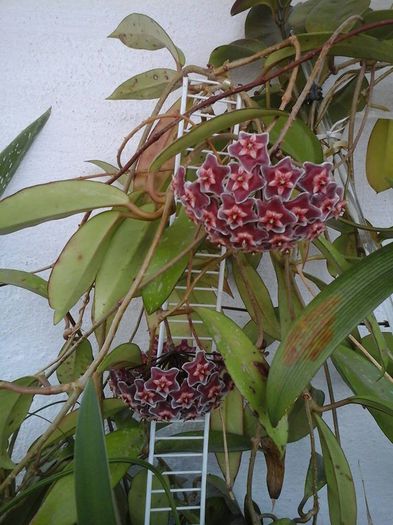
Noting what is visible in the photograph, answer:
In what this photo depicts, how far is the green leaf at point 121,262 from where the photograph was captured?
0.57 metres

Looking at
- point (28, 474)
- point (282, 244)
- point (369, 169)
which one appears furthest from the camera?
point (369, 169)

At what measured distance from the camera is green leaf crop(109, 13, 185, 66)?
736 millimetres

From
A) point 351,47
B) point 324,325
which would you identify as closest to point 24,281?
point 324,325

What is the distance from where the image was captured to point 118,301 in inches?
22.5

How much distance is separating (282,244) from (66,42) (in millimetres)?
669

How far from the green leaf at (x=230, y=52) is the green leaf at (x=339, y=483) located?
1.95ft

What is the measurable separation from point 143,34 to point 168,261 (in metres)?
0.36

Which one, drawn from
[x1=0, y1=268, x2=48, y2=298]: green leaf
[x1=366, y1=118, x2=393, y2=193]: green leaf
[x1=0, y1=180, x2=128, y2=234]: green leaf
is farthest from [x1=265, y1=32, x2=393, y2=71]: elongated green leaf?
[x1=0, y1=268, x2=48, y2=298]: green leaf

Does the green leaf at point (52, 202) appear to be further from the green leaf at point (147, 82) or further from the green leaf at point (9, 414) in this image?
the green leaf at point (147, 82)

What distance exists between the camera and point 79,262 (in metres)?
0.57

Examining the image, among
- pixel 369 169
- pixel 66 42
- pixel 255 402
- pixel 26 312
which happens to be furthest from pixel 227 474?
pixel 66 42

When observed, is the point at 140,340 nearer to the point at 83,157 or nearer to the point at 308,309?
the point at 83,157

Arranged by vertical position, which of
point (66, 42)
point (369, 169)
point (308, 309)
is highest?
point (66, 42)

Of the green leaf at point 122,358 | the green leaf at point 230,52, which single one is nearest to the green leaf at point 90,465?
the green leaf at point 122,358
